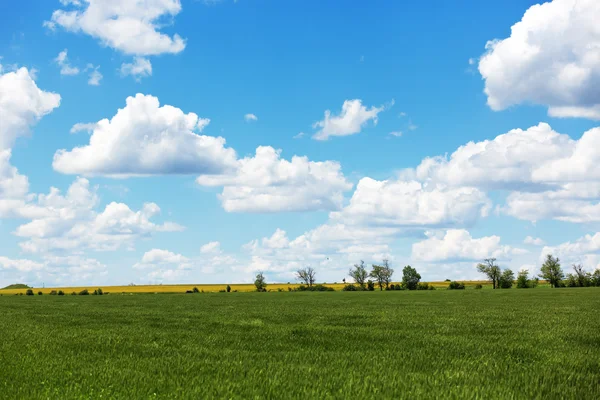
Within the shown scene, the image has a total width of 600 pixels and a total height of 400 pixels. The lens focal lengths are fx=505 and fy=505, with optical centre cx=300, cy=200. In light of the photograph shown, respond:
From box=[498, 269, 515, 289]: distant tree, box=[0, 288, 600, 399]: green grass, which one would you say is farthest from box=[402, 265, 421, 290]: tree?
box=[0, 288, 600, 399]: green grass

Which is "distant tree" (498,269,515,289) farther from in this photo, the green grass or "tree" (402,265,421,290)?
the green grass

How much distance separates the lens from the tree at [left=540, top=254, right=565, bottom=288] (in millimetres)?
170387

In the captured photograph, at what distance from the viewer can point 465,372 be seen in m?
9.88

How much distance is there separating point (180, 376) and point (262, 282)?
582 feet

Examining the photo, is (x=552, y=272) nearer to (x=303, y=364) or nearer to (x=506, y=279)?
(x=506, y=279)

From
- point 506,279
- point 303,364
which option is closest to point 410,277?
point 506,279

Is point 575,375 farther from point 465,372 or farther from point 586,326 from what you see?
point 586,326

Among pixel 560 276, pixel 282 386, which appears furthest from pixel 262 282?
pixel 282 386

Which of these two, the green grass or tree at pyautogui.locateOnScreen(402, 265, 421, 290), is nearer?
the green grass

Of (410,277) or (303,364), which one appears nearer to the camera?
(303,364)

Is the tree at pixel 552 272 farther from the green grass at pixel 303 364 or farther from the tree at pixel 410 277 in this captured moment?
the green grass at pixel 303 364

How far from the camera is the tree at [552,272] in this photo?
170387 mm

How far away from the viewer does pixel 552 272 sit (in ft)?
569

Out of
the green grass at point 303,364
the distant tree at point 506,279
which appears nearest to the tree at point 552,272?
the distant tree at point 506,279
